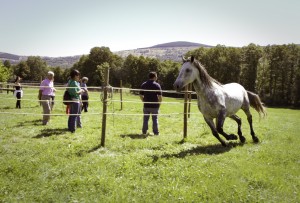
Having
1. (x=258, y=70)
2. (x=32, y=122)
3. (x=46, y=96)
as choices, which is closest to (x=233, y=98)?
(x=46, y=96)

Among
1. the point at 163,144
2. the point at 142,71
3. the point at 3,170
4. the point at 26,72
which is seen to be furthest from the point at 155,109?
the point at 26,72

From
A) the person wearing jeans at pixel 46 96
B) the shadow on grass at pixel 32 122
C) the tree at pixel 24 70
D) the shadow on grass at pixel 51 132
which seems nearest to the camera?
the shadow on grass at pixel 51 132

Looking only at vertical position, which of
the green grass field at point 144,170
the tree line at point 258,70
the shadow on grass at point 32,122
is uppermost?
the tree line at point 258,70

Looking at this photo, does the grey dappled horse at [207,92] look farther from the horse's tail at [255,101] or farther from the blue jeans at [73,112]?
the blue jeans at [73,112]

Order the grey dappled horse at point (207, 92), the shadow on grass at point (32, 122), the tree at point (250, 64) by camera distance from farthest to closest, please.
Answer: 1. the tree at point (250, 64)
2. the shadow on grass at point (32, 122)
3. the grey dappled horse at point (207, 92)

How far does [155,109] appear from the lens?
1250 cm

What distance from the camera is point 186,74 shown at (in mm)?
9633

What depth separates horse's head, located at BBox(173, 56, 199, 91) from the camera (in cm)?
950

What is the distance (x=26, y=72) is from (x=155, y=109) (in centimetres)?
13206

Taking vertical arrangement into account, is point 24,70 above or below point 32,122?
above

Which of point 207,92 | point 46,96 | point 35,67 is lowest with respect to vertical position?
point 46,96

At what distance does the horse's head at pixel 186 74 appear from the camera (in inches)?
374

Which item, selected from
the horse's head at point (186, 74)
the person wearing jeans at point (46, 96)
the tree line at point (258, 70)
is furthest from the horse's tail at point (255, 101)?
the tree line at point (258, 70)

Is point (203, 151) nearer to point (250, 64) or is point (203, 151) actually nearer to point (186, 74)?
point (186, 74)
